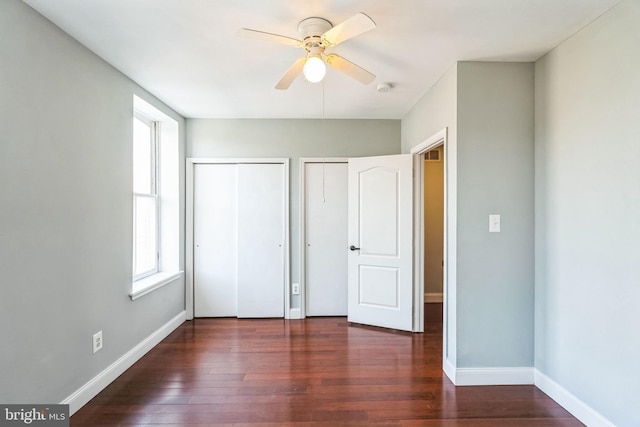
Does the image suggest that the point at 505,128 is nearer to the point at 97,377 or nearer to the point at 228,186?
the point at 228,186

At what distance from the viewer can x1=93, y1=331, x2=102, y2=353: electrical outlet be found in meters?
2.20

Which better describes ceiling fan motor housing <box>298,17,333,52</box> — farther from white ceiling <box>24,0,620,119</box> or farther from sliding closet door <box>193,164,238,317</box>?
sliding closet door <box>193,164,238,317</box>

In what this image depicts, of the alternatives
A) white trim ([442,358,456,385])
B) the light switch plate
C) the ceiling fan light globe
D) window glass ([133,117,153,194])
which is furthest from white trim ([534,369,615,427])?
window glass ([133,117,153,194])

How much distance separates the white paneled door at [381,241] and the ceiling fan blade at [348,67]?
59.5 inches

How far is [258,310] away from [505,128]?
3.18 m

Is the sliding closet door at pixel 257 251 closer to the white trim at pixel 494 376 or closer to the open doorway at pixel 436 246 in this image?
the open doorway at pixel 436 246

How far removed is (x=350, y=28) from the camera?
1.56m

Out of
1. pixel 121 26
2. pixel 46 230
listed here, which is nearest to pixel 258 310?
pixel 46 230

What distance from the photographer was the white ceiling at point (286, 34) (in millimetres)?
1692

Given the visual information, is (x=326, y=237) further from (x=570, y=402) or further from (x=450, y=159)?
(x=570, y=402)

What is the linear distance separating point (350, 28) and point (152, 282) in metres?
2.81

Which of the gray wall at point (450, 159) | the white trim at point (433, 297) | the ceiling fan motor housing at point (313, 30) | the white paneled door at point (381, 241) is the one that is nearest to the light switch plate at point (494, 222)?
the gray wall at point (450, 159)

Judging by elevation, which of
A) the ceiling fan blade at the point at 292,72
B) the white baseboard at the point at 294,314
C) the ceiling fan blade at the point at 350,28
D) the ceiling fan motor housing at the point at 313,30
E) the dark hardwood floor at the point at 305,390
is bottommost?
the dark hardwood floor at the point at 305,390

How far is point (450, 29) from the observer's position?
190 cm
